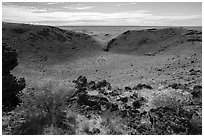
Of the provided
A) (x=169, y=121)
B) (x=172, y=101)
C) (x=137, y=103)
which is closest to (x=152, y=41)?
(x=137, y=103)

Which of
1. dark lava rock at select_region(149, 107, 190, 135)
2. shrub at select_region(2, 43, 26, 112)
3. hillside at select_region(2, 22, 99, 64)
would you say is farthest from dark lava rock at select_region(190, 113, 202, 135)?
hillside at select_region(2, 22, 99, 64)

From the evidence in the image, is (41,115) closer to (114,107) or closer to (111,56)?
(114,107)

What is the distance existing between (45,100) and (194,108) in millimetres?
5812

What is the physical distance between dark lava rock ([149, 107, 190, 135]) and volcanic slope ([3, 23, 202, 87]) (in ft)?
16.7

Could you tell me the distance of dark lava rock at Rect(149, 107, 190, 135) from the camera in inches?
314

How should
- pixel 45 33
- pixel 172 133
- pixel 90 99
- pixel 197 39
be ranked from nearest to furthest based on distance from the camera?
1. pixel 172 133
2. pixel 90 99
3. pixel 197 39
4. pixel 45 33

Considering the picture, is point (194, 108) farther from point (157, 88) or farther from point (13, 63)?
point (13, 63)

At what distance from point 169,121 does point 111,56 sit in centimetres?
2212

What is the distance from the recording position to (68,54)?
96.4 ft

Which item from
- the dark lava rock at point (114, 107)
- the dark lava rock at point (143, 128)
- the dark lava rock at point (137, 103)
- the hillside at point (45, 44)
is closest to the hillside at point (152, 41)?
the hillside at point (45, 44)

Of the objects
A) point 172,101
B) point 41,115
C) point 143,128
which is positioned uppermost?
point 172,101

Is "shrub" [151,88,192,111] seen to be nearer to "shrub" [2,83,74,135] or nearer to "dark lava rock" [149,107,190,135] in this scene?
"dark lava rock" [149,107,190,135]

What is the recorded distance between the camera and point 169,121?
8.21 meters

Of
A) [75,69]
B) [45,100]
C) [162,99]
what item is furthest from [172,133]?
[75,69]
